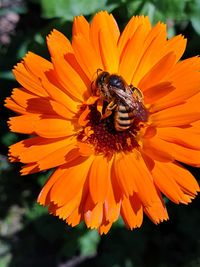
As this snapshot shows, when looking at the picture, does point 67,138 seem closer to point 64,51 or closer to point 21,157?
point 21,157

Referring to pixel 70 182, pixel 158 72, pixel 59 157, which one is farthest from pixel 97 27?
pixel 70 182

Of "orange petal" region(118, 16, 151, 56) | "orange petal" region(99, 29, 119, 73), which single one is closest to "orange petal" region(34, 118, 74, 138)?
"orange petal" region(99, 29, 119, 73)

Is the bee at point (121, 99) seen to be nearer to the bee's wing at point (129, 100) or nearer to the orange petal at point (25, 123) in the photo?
the bee's wing at point (129, 100)

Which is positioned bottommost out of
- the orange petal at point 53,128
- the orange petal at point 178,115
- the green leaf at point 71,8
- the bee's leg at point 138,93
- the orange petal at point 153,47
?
the orange petal at point 178,115

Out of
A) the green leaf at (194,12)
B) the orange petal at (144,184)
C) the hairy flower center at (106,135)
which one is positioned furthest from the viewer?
the green leaf at (194,12)

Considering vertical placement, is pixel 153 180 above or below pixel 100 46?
below

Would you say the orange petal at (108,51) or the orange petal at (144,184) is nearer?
the orange petal at (144,184)

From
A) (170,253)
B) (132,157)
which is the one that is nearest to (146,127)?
(132,157)

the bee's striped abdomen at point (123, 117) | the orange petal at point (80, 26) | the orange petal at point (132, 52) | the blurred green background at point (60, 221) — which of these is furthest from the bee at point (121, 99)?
the blurred green background at point (60, 221)
